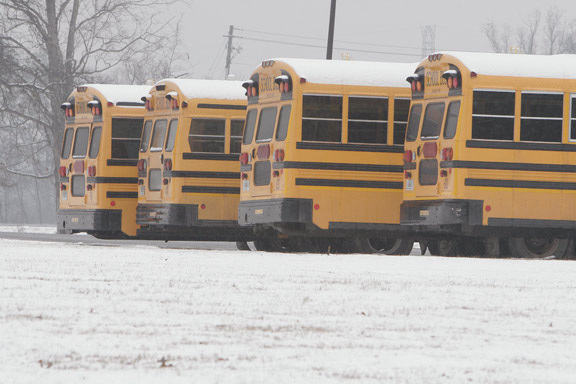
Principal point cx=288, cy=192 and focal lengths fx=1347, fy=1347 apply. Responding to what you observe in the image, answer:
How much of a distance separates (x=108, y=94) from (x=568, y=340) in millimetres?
15496

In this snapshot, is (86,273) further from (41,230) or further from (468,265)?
(41,230)

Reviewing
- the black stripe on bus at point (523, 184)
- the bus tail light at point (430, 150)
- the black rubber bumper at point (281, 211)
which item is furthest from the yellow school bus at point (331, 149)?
the black stripe on bus at point (523, 184)

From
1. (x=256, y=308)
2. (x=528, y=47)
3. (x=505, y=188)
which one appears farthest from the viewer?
(x=528, y=47)

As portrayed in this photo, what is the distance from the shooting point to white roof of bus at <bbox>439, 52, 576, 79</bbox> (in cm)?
1792

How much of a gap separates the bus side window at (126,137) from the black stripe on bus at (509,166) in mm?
6662

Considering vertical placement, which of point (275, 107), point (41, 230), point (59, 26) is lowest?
point (41, 230)

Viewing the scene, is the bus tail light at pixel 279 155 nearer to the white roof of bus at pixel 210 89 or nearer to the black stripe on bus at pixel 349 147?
the black stripe on bus at pixel 349 147

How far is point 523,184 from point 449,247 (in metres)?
2.45

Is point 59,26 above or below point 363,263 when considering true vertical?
above

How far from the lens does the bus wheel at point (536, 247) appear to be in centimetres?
1872

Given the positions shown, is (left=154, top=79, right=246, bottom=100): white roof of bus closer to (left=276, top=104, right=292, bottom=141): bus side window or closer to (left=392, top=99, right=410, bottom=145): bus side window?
(left=276, top=104, right=292, bottom=141): bus side window

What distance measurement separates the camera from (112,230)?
74.7 ft

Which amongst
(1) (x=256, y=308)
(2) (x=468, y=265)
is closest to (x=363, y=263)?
(2) (x=468, y=265)


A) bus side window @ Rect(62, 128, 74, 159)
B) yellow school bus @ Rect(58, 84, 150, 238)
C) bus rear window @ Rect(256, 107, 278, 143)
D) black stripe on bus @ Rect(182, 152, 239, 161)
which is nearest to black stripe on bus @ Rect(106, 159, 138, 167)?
yellow school bus @ Rect(58, 84, 150, 238)
